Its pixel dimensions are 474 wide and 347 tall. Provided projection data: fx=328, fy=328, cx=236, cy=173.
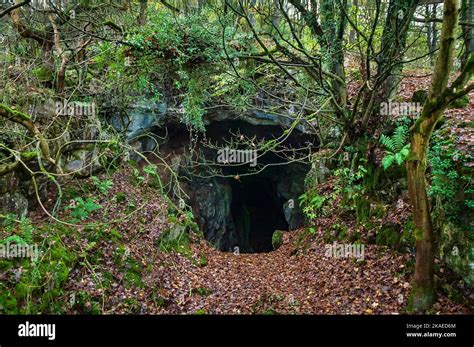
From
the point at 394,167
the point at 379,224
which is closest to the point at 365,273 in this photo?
the point at 379,224

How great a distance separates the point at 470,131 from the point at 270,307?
4967 millimetres

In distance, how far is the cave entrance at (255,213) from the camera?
1998cm

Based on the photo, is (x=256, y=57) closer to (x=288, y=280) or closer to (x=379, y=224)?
(x=379, y=224)

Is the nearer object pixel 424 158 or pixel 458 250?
pixel 424 158

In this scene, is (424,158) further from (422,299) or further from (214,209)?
(214,209)

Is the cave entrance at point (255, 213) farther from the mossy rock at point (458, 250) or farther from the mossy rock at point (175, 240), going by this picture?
the mossy rock at point (458, 250)

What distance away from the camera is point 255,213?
21.7 meters

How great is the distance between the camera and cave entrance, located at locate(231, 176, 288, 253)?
19984 mm

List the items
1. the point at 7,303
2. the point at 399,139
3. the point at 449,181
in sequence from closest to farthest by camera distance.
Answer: the point at 7,303 < the point at 449,181 < the point at 399,139

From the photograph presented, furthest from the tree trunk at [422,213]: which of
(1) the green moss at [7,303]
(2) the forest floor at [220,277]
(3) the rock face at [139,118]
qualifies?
(3) the rock face at [139,118]

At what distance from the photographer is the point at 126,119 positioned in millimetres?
12016

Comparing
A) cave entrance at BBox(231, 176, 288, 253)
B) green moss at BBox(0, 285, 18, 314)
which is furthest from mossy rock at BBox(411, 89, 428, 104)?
cave entrance at BBox(231, 176, 288, 253)

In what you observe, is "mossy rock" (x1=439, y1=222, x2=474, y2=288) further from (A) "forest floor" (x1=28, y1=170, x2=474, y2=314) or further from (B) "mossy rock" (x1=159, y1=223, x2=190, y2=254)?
(B) "mossy rock" (x1=159, y1=223, x2=190, y2=254)

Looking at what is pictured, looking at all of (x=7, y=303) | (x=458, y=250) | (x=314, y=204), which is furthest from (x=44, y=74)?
(x=458, y=250)
